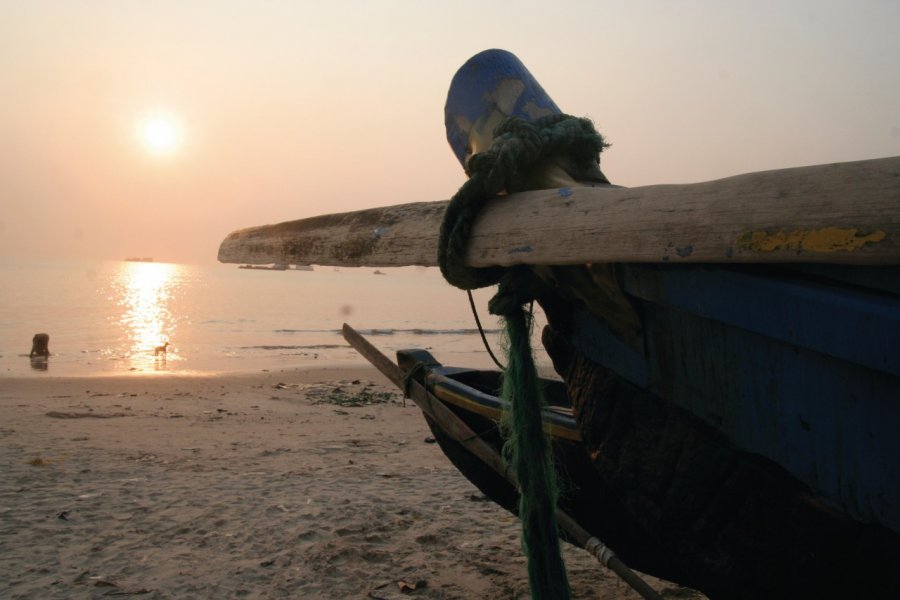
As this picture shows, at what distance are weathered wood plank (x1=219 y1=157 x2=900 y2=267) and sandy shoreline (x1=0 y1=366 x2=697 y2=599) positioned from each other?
8.37 feet

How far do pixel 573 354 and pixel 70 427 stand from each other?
847cm

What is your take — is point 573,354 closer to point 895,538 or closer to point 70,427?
point 895,538

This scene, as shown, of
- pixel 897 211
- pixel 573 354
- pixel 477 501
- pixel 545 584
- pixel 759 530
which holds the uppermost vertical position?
pixel 897 211

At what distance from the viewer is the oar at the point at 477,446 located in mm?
2857

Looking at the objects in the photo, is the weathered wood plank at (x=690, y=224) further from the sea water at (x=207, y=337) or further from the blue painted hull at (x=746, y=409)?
the sea water at (x=207, y=337)

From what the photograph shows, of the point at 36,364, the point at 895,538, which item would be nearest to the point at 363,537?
the point at 895,538

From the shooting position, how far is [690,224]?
136cm

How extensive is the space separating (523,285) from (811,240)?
37.1 inches

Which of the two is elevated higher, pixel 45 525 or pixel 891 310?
pixel 891 310

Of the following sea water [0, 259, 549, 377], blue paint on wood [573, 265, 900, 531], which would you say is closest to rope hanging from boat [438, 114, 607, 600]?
blue paint on wood [573, 265, 900, 531]

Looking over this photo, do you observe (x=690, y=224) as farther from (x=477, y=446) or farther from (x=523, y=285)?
(x=477, y=446)

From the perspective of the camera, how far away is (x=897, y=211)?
42.4 inches

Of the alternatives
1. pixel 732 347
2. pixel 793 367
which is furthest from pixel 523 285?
pixel 793 367

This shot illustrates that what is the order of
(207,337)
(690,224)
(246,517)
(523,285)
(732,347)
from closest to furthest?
(690,224), (732,347), (523,285), (246,517), (207,337)
